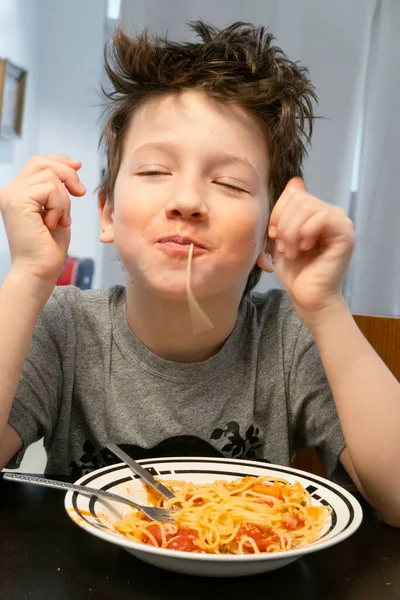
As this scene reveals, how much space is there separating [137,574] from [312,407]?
1.76 feet

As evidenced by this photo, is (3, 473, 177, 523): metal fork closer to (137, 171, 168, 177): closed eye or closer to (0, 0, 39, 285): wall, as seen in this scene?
(137, 171, 168, 177): closed eye

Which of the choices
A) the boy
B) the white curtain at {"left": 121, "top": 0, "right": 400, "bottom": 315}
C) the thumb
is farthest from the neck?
the white curtain at {"left": 121, "top": 0, "right": 400, "bottom": 315}

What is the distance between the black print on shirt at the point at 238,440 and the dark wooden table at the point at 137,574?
1.15ft

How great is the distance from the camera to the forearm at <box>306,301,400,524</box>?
2.84ft

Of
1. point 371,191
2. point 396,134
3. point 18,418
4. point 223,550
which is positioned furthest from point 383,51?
point 223,550

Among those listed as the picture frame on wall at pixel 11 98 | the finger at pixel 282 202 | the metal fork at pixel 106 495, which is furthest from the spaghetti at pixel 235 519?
the picture frame on wall at pixel 11 98

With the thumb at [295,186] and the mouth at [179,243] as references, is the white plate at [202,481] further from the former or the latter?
the thumb at [295,186]

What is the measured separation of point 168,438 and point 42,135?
2961mm

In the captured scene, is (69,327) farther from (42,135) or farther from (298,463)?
(42,135)

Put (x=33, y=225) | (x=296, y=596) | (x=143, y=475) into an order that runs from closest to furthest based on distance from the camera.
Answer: (x=296, y=596), (x=143, y=475), (x=33, y=225)

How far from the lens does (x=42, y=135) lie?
11.9ft

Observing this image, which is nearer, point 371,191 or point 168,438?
point 168,438

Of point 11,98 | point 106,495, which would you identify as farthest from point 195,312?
point 11,98

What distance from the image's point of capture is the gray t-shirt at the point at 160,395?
1060 millimetres
